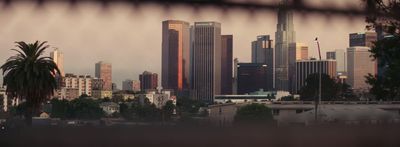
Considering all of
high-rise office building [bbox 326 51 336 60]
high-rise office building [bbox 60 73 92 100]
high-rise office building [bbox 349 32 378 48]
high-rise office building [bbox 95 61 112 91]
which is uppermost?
high-rise office building [bbox 349 32 378 48]

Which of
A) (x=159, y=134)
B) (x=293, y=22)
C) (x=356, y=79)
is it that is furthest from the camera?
(x=356, y=79)

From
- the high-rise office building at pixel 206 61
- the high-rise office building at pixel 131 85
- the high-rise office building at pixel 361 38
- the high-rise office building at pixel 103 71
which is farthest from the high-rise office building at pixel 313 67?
Answer: the high-rise office building at pixel 103 71

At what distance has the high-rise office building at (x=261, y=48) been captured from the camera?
1978mm

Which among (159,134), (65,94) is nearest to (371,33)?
(159,134)

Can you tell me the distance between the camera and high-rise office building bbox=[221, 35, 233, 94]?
6.23 ft

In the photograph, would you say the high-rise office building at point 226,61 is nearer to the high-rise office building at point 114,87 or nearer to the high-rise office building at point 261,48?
the high-rise office building at point 261,48

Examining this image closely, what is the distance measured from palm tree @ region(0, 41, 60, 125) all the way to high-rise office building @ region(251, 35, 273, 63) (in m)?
0.69

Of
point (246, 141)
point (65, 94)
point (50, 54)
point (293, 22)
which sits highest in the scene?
point (293, 22)

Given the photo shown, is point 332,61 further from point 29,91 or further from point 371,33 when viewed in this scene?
point 29,91

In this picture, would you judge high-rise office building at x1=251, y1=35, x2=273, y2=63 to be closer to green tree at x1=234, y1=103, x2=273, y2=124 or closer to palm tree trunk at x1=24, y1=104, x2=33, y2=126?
green tree at x1=234, y1=103, x2=273, y2=124

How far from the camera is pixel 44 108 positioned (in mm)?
1849

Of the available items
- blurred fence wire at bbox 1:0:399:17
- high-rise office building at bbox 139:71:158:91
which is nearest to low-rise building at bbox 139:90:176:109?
high-rise office building at bbox 139:71:158:91

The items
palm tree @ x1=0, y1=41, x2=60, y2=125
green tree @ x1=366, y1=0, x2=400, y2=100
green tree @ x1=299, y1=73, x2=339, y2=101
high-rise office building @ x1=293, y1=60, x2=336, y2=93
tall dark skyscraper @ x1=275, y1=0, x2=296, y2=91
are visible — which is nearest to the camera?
palm tree @ x1=0, y1=41, x2=60, y2=125

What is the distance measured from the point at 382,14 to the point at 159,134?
1.07m
